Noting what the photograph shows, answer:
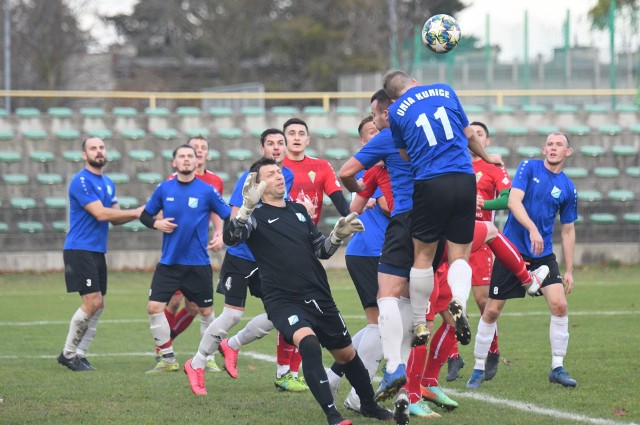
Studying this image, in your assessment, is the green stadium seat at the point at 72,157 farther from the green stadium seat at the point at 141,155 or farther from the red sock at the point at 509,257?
the red sock at the point at 509,257

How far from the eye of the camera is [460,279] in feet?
23.4

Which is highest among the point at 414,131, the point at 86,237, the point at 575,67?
the point at 575,67

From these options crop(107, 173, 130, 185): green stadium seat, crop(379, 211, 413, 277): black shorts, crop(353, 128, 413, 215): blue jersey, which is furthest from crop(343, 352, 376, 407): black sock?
crop(107, 173, 130, 185): green stadium seat

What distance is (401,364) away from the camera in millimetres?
6855

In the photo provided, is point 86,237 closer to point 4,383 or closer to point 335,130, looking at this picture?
point 4,383

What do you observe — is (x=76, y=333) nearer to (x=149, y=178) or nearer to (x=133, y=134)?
(x=149, y=178)

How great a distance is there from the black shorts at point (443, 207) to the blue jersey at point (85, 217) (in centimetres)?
455

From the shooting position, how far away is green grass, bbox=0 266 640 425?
7449 mm

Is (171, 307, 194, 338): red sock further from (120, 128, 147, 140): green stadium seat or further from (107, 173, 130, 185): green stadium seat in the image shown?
(120, 128, 147, 140): green stadium seat

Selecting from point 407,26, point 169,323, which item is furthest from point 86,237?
point 407,26

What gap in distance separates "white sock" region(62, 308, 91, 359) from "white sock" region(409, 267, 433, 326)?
14.5 feet

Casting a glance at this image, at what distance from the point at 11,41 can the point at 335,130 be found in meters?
18.9

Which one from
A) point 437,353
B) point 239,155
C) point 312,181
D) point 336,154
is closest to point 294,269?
point 437,353

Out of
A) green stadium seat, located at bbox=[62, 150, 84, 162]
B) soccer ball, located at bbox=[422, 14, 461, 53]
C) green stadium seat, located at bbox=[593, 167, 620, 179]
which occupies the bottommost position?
green stadium seat, located at bbox=[593, 167, 620, 179]
